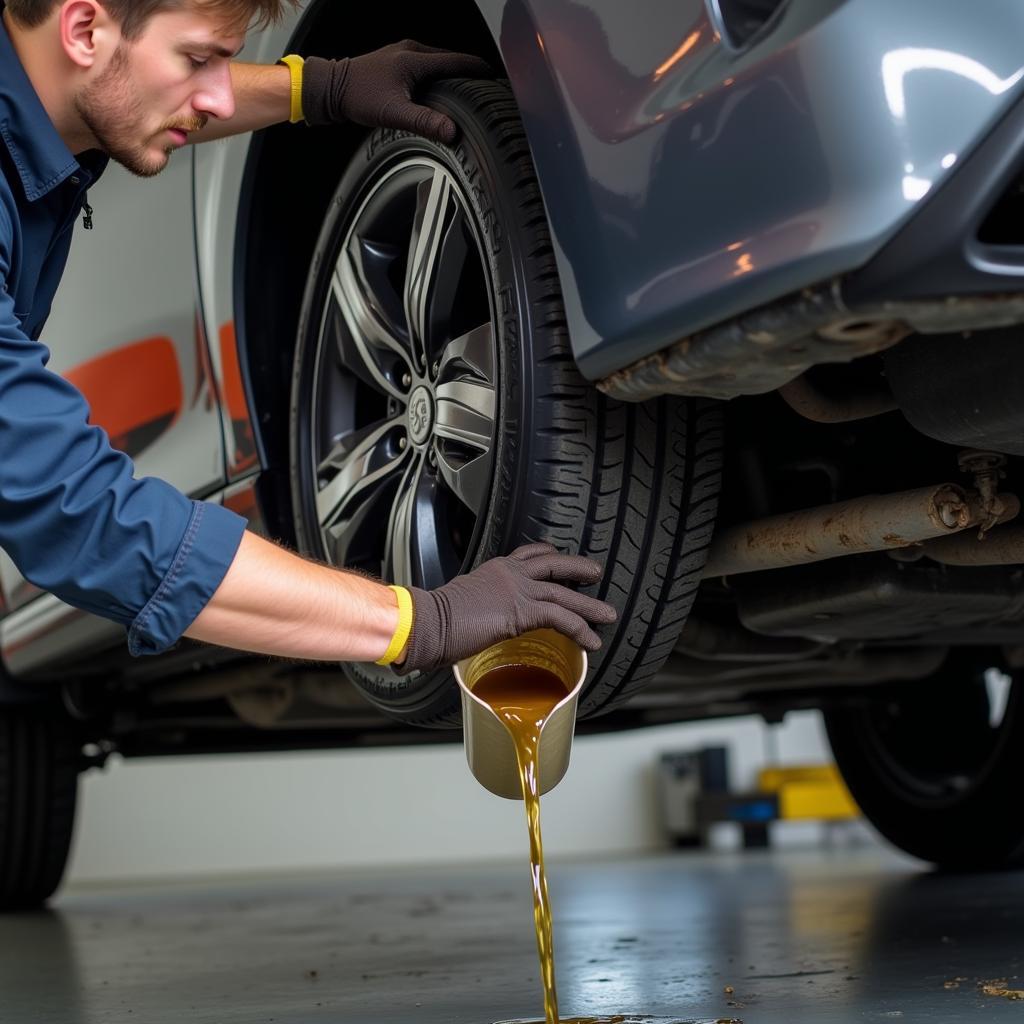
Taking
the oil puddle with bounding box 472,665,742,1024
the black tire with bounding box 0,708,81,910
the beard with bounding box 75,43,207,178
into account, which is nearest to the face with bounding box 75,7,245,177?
the beard with bounding box 75,43,207,178

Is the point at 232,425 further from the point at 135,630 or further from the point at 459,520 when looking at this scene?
the point at 135,630

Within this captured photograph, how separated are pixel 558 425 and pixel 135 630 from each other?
48 cm

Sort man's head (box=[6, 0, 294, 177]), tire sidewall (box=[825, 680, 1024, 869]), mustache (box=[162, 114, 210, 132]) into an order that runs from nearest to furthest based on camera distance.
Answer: man's head (box=[6, 0, 294, 177]) → mustache (box=[162, 114, 210, 132]) → tire sidewall (box=[825, 680, 1024, 869])

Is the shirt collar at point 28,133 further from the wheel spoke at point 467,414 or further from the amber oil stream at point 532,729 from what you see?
the amber oil stream at point 532,729

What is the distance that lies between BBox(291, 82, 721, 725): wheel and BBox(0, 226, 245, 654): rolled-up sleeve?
36cm

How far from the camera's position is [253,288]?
206cm

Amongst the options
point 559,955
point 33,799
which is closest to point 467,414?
point 559,955

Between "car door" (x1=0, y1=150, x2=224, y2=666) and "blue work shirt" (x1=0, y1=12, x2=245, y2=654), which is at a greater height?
"car door" (x1=0, y1=150, x2=224, y2=666)

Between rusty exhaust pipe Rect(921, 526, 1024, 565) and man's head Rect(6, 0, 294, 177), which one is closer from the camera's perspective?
man's head Rect(6, 0, 294, 177)

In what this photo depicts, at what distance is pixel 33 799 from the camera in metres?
3.41

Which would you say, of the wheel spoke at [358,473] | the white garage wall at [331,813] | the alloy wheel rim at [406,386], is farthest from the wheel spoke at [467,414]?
the white garage wall at [331,813]

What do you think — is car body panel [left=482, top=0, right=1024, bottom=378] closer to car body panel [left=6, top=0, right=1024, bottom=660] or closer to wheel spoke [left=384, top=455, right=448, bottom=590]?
car body panel [left=6, top=0, right=1024, bottom=660]

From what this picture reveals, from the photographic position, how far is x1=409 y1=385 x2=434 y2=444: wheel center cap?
66.9 inches

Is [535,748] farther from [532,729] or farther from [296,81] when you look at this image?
[296,81]
